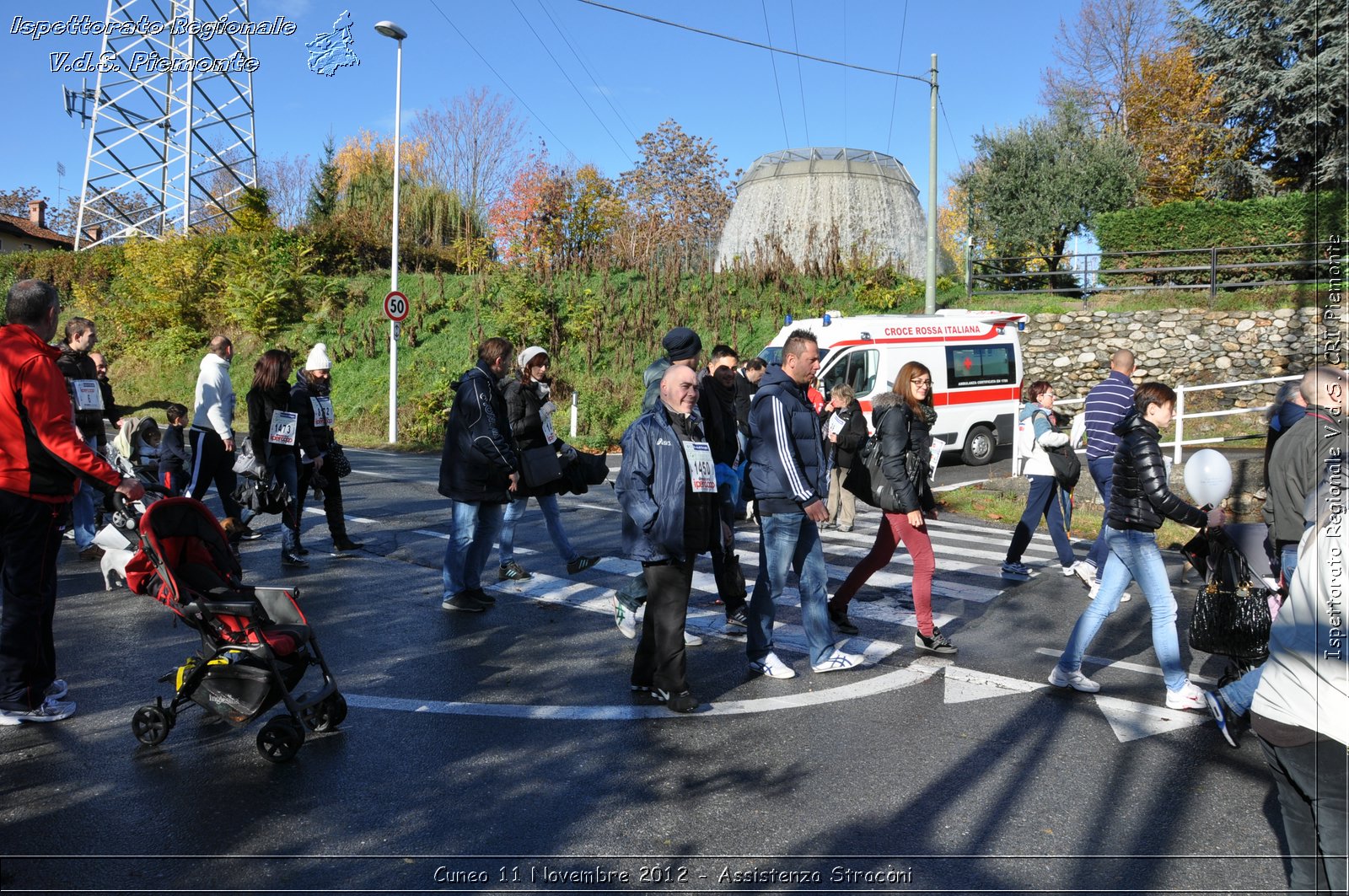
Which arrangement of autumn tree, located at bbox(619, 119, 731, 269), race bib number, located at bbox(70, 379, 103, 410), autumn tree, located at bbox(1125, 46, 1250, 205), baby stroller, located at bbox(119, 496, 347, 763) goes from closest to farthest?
baby stroller, located at bbox(119, 496, 347, 763) → race bib number, located at bbox(70, 379, 103, 410) → autumn tree, located at bbox(1125, 46, 1250, 205) → autumn tree, located at bbox(619, 119, 731, 269)

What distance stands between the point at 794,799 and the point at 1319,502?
2.39 m

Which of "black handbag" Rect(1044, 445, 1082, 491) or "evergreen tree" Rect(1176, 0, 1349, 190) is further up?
"evergreen tree" Rect(1176, 0, 1349, 190)

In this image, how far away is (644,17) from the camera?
16672 mm

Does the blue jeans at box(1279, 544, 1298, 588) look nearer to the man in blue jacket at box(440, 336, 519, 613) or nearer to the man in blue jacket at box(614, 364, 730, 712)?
the man in blue jacket at box(614, 364, 730, 712)

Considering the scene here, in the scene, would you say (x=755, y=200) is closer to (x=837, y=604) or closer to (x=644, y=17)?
(x=644, y=17)

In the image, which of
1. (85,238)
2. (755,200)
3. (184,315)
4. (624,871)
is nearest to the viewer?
(624,871)

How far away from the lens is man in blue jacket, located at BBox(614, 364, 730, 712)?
16.8 feet

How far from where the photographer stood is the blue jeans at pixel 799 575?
5801 mm

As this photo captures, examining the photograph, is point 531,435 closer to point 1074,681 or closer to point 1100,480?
point 1074,681

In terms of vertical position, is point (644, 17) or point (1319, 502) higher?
point (644, 17)

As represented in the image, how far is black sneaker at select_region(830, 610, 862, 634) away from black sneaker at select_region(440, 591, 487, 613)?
8.39ft

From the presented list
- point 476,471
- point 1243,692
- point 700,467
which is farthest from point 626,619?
point 1243,692

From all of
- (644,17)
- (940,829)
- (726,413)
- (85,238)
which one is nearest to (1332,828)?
(940,829)

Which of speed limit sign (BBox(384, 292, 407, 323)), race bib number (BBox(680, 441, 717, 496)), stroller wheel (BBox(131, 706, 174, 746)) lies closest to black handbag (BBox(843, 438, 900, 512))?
race bib number (BBox(680, 441, 717, 496))
